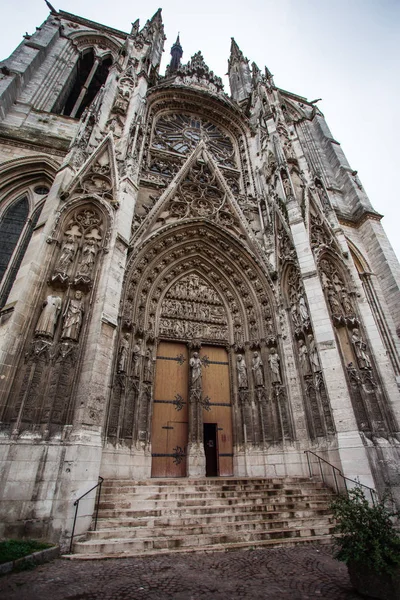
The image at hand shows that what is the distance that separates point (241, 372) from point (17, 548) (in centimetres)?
595

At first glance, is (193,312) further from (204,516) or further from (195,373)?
(204,516)

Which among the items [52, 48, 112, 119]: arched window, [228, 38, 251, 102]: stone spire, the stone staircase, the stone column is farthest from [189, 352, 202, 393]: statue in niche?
[228, 38, 251, 102]: stone spire

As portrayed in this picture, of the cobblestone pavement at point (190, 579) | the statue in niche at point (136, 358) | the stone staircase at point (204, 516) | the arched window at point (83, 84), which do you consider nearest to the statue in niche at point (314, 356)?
the stone staircase at point (204, 516)

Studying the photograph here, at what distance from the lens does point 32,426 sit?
491 cm

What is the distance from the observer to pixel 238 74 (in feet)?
61.7

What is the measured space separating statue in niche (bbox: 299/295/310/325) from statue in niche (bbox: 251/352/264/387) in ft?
5.29

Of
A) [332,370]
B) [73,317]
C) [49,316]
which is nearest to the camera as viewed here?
[49,316]

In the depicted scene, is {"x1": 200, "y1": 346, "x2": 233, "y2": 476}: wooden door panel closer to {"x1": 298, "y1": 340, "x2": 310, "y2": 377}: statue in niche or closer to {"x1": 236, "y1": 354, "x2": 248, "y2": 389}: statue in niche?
{"x1": 236, "y1": 354, "x2": 248, "y2": 389}: statue in niche

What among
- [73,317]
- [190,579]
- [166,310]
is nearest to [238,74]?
[166,310]

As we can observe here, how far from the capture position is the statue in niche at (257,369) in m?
8.16

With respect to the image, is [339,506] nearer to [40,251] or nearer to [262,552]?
[262,552]

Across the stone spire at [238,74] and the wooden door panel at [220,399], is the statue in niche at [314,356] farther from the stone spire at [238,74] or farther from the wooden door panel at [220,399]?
the stone spire at [238,74]

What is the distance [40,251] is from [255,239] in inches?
252

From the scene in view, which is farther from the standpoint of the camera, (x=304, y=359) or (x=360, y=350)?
(x=304, y=359)
